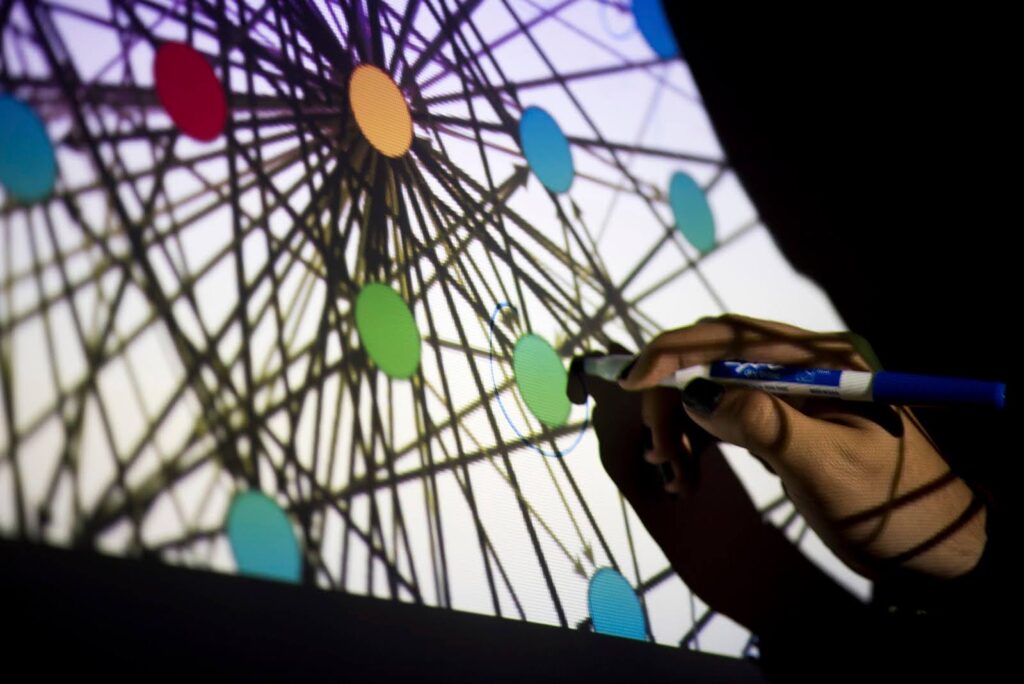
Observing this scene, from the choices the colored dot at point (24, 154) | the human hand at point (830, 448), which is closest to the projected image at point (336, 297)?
the colored dot at point (24, 154)

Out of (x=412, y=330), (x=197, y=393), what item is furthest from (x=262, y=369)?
(x=412, y=330)

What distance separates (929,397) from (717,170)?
554mm

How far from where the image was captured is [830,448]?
63 cm

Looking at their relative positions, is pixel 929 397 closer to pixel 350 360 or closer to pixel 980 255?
pixel 350 360

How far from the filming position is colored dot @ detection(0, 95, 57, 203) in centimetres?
41

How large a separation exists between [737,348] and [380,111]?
374mm

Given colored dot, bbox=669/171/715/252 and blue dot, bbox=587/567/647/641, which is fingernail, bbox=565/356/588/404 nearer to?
blue dot, bbox=587/567/647/641

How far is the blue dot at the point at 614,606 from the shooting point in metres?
0.67

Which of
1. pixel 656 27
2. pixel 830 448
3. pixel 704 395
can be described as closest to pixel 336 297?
pixel 704 395

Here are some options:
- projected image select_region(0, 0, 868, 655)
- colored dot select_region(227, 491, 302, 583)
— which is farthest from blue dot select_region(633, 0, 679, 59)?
colored dot select_region(227, 491, 302, 583)

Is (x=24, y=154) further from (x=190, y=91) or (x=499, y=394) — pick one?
(x=499, y=394)

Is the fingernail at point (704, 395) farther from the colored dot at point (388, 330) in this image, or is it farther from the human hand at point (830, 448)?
the colored dot at point (388, 330)

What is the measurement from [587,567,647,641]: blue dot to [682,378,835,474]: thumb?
0.56 feet

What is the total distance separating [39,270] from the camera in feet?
1.34
